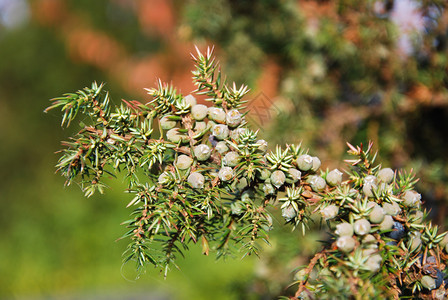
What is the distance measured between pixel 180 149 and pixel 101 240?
3.20 m

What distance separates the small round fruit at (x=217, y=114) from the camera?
483 millimetres

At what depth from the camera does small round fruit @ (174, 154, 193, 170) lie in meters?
0.46

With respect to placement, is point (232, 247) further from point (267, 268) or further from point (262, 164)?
point (267, 268)

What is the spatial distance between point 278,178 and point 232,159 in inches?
2.2

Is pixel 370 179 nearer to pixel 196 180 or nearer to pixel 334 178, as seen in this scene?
pixel 334 178

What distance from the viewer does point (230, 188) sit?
46 cm

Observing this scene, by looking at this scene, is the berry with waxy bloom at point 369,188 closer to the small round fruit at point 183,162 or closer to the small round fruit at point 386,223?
the small round fruit at point 386,223

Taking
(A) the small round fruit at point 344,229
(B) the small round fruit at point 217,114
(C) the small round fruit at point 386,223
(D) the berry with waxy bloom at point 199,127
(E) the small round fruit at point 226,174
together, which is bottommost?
(A) the small round fruit at point 344,229

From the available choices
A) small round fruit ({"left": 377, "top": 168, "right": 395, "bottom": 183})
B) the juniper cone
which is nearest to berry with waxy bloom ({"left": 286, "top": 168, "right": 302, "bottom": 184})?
the juniper cone

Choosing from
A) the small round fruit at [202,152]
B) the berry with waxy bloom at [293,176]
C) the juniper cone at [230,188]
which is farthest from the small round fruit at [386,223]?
the small round fruit at [202,152]

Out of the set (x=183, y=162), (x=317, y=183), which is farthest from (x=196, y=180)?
(x=317, y=183)

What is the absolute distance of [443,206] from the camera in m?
0.92

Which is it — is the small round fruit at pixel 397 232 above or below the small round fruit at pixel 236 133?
below

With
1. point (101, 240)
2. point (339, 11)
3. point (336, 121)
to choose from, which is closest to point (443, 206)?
point (336, 121)
